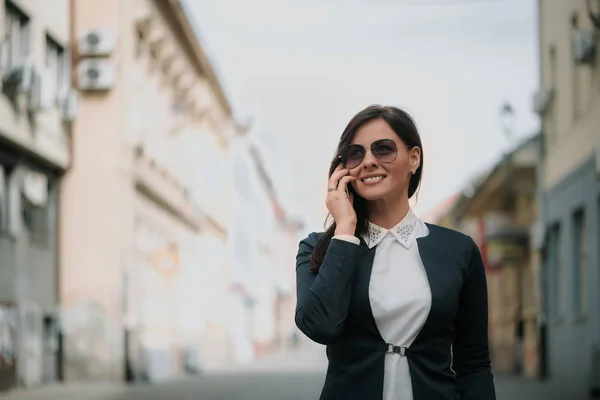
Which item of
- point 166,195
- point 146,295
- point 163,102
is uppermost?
point 163,102

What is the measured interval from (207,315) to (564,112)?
863 inches

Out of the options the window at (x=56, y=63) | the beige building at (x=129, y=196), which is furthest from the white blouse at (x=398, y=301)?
the beige building at (x=129, y=196)

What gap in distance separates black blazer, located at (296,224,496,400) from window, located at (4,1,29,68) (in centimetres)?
1819

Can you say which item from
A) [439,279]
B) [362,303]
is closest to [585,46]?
[439,279]

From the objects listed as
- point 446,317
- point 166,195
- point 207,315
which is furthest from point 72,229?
point 446,317

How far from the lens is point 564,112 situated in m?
26.3

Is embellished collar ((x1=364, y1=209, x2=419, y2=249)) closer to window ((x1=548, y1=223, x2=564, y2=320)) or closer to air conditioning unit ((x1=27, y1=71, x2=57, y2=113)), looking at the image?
air conditioning unit ((x1=27, y1=71, x2=57, y2=113))

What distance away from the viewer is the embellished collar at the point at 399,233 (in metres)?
3.42

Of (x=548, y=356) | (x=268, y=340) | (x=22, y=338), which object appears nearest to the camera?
(x=22, y=338)

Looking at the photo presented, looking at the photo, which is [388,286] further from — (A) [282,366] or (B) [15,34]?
(A) [282,366]

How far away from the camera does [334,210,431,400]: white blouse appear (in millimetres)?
3236

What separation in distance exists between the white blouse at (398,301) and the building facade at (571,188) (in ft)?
52.2

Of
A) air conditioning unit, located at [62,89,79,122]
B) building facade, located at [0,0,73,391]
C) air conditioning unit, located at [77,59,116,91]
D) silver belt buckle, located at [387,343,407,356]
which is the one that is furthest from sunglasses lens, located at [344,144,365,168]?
air conditioning unit, located at [77,59,116,91]

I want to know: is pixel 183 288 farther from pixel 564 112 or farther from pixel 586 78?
pixel 586 78
